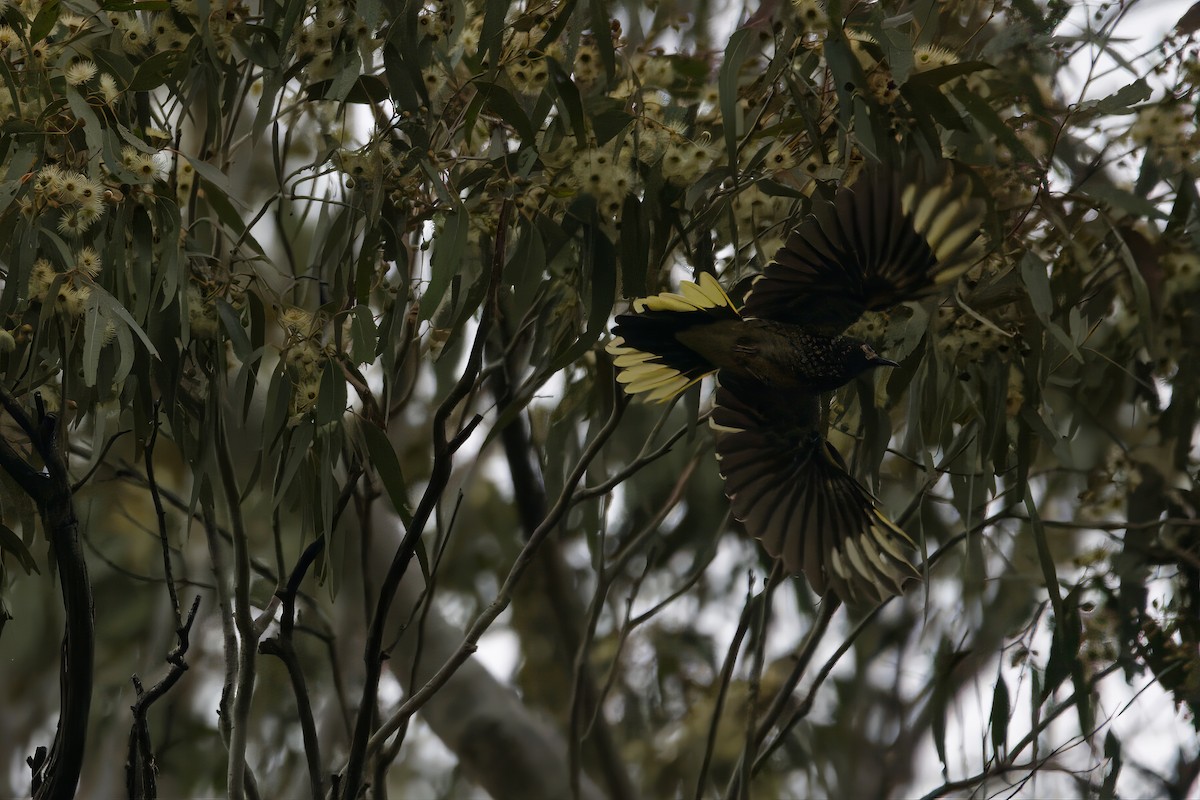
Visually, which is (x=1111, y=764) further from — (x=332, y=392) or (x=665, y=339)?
(x=332, y=392)

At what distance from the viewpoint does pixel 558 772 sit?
2266mm

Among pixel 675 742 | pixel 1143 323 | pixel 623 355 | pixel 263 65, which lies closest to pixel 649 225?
pixel 623 355

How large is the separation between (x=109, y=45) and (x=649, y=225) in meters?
0.70

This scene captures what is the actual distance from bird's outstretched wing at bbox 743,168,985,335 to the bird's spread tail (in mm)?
53

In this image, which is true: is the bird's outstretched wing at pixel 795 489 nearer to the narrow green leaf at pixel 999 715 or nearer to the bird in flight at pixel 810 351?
the bird in flight at pixel 810 351

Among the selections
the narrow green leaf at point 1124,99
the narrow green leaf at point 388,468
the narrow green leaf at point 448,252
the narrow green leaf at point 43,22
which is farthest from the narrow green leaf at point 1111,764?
the narrow green leaf at point 43,22

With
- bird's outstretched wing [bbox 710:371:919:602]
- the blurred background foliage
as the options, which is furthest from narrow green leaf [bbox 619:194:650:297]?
bird's outstretched wing [bbox 710:371:919:602]

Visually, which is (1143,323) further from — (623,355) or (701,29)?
(701,29)

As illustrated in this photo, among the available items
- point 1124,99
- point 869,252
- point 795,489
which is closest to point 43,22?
point 869,252

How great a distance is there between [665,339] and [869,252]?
0.29 m

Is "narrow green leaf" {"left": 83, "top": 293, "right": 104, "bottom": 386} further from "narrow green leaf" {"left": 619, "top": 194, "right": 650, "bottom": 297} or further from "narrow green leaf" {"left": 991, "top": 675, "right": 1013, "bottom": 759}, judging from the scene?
"narrow green leaf" {"left": 991, "top": 675, "right": 1013, "bottom": 759}

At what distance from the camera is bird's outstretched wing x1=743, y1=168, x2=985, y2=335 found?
1320mm

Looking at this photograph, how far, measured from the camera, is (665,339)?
1.59 m

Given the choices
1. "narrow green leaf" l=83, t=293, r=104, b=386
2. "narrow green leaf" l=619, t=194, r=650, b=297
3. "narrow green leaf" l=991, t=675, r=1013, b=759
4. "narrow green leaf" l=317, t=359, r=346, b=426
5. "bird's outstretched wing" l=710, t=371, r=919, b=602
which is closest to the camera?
"narrow green leaf" l=83, t=293, r=104, b=386
